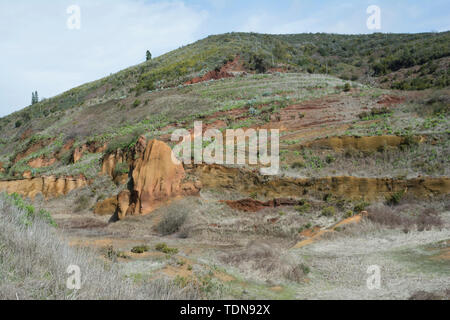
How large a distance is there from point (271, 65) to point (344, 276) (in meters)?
41.7

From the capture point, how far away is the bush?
15797 millimetres

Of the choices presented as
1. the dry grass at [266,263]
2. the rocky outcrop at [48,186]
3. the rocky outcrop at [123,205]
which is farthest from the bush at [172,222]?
the rocky outcrop at [48,186]

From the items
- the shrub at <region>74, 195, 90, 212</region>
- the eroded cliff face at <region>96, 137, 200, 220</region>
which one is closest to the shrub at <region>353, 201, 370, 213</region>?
the eroded cliff face at <region>96, 137, 200, 220</region>

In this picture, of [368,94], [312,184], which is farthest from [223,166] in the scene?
[368,94]

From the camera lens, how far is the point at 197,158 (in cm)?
1972

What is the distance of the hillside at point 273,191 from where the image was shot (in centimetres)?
904

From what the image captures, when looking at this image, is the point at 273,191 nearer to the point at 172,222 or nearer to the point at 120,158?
the point at 172,222

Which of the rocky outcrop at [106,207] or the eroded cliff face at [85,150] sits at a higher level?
the eroded cliff face at [85,150]

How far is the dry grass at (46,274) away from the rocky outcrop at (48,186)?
64.9 ft

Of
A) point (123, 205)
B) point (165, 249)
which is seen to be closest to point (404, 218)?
point (165, 249)

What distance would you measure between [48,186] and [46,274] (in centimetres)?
2315

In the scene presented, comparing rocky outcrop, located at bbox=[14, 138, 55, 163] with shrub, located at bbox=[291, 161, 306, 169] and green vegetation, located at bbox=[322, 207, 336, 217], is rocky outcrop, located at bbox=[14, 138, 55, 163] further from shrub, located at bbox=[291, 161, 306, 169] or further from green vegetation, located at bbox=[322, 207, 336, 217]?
green vegetation, located at bbox=[322, 207, 336, 217]

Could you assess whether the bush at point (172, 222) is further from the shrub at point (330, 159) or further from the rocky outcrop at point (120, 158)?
the shrub at point (330, 159)

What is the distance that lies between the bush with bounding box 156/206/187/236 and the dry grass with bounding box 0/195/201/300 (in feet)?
30.9
